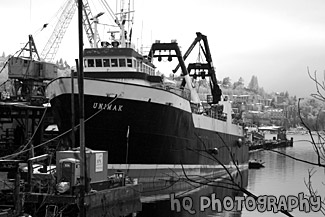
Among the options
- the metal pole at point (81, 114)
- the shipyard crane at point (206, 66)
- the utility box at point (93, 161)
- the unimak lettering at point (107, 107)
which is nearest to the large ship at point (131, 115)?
the unimak lettering at point (107, 107)

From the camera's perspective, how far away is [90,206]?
61.8 feet

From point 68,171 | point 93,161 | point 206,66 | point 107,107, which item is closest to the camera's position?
point 68,171

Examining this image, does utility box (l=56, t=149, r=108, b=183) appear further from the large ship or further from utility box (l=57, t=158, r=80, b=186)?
the large ship

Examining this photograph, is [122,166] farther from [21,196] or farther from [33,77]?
[33,77]

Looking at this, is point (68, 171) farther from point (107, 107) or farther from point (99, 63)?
point (99, 63)

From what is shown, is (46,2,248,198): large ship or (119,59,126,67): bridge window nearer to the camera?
(46,2,248,198): large ship

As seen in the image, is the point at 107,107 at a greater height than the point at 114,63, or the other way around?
the point at 114,63

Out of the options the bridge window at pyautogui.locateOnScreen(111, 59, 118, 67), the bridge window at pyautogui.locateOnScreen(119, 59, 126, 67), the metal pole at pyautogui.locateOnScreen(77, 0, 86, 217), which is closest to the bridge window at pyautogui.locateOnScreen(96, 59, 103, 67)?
the bridge window at pyautogui.locateOnScreen(111, 59, 118, 67)

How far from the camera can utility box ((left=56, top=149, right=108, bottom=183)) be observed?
2097 centimetres

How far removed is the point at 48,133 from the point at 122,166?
2189 cm

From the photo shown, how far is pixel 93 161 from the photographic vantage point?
21.4m

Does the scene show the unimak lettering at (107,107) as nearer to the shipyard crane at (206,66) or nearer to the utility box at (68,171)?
the utility box at (68,171)

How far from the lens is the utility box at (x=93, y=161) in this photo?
826 inches

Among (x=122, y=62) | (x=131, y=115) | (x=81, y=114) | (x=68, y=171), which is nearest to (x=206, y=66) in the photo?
(x=122, y=62)
